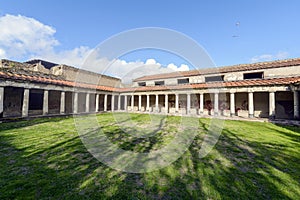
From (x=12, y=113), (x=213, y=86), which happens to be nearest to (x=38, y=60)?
(x=12, y=113)

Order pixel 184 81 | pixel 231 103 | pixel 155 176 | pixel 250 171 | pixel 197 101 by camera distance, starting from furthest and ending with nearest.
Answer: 1. pixel 184 81
2. pixel 197 101
3. pixel 231 103
4. pixel 250 171
5. pixel 155 176

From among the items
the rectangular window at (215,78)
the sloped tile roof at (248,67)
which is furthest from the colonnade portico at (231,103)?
the sloped tile roof at (248,67)

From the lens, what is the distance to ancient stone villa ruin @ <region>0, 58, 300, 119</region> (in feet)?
44.6

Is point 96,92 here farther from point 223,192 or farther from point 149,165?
point 223,192

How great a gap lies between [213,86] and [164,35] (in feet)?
30.2

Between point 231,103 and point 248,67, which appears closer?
point 231,103

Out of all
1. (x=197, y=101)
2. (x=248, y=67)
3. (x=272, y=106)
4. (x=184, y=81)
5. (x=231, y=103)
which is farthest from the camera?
(x=184, y=81)

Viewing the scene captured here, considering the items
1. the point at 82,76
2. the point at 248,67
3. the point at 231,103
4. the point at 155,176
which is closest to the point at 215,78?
the point at 248,67

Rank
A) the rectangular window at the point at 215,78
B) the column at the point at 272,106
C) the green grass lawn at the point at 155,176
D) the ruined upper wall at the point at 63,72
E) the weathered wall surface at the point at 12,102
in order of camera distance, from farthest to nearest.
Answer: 1. the rectangular window at the point at 215,78
2. the ruined upper wall at the point at 63,72
3. the weathered wall surface at the point at 12,102
4. the column at the point at 272,106
5. the green grass lawn at the point at 155,176

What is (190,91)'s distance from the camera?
61.3 feet

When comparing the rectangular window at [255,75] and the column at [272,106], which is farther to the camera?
the rectangular window at [255,75]

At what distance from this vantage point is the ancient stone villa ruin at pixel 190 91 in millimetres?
13586

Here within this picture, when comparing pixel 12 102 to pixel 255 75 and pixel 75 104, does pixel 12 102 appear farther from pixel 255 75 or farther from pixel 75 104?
pixel 255 75

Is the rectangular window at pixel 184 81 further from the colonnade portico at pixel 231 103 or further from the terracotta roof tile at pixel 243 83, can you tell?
the terracotta roof tile at pixel 243 83
